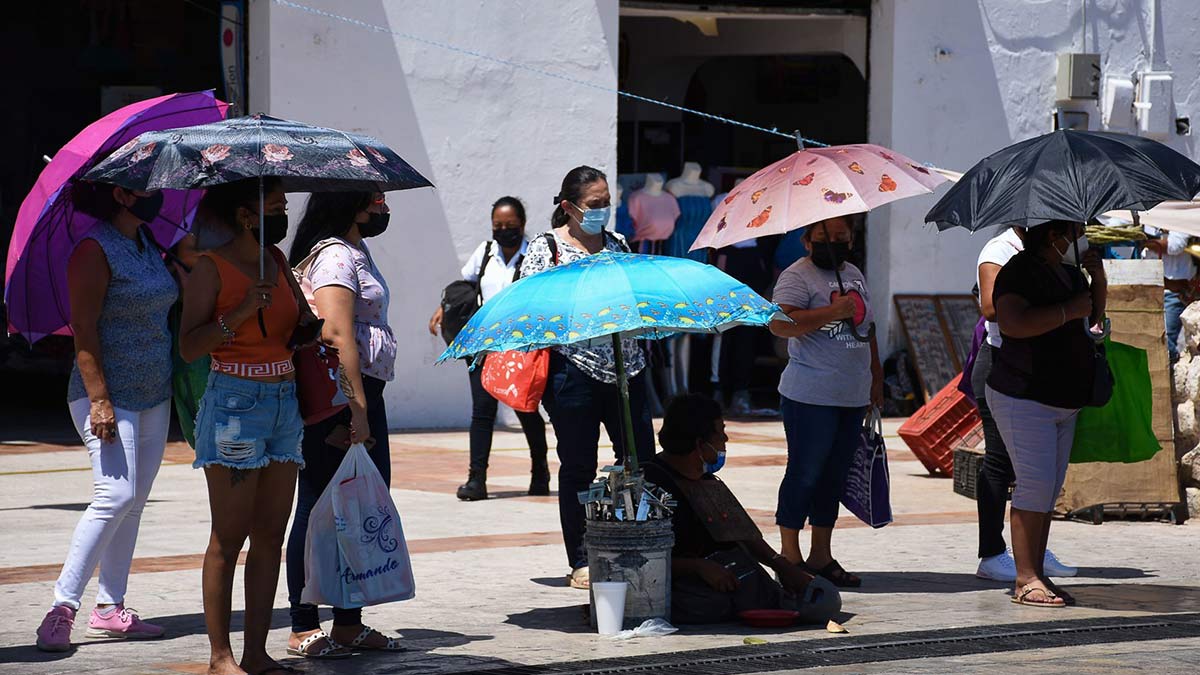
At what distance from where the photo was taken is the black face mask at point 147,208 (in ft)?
22.1

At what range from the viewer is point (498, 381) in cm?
882

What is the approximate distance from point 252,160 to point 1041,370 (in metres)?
3.53

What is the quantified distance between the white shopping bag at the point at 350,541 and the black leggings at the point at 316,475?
12 cm

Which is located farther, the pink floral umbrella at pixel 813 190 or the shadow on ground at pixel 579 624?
the pink floral umbrella at pixel 813 190

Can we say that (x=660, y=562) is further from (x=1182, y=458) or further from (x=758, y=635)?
(x=1182, y=458)

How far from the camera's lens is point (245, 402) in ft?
18.7

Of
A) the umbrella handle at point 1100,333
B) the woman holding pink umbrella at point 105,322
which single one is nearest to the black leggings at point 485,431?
the umbrella handle at point 1100,333

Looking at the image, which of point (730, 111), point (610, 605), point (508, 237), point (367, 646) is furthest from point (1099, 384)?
point (730, 111)

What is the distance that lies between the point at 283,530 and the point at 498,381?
303 cm

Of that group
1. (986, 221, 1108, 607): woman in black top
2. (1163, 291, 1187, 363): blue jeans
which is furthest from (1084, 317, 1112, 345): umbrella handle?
(1163, 291, 1187, 363): blue jeans

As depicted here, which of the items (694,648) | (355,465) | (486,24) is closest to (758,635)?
(694,648)

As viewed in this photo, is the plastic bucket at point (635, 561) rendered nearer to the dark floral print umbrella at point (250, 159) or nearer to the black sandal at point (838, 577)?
the black sandal at point (838, 577)

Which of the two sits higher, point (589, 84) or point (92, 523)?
point (589, 84)

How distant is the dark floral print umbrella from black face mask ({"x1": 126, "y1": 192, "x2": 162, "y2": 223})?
2.42 feet
